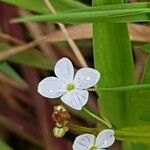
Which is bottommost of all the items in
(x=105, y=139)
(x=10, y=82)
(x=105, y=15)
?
(x=10, y=82)

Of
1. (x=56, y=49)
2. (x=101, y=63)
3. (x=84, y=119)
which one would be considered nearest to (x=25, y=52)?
(x=56, y=49)

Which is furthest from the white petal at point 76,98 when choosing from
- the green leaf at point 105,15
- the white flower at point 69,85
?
the green leaf at point 105,15

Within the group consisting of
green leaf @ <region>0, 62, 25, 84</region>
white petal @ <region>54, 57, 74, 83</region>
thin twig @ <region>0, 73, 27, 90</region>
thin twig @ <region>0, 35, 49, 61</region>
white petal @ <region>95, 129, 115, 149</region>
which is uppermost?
white petal @ <region>54, 57, 74, 83</region>

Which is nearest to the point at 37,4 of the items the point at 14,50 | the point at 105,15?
the point at 14,50

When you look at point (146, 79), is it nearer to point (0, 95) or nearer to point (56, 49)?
point (56, 49)

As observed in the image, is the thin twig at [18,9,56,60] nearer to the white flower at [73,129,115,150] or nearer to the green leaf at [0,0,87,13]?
the green leaf at [0,0,87,13]

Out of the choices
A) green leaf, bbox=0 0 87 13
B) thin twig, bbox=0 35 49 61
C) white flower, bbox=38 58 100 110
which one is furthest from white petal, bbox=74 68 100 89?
thin twig, bbox=0 35 49 61

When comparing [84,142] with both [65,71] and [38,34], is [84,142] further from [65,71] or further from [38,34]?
[38,34]
